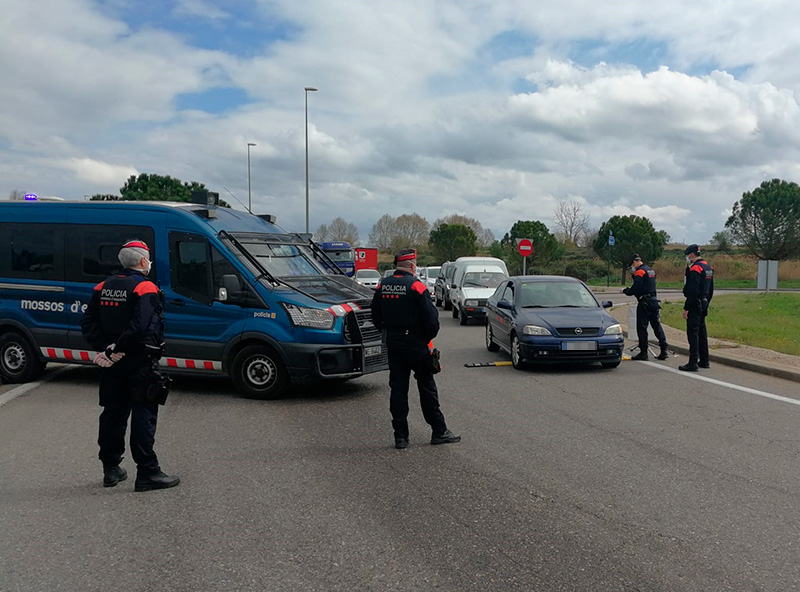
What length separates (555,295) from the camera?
1204 centimetres

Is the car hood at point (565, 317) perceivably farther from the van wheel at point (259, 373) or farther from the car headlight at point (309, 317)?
the van wheel at point (259, 373)

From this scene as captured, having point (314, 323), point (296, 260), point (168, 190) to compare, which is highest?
point (168, 190)

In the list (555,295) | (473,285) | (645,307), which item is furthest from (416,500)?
(473,285)

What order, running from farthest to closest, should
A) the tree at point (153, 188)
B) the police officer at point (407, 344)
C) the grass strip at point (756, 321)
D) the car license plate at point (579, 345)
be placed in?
the tree at point (153, 188) < the grass strip at point (756, 321) < the car license plate at point (579, 345) < the police officer at point (407, 344)

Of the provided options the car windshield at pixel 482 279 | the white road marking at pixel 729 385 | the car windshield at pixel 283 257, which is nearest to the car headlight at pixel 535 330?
the white road marking at pixel 729 385

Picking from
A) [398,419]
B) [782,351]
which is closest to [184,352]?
[398,419]

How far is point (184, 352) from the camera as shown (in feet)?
29.2

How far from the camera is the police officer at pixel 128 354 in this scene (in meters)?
5.09

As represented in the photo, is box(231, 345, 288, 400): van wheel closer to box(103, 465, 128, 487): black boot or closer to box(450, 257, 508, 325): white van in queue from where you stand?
box(103, 465, 128, 487): black boot

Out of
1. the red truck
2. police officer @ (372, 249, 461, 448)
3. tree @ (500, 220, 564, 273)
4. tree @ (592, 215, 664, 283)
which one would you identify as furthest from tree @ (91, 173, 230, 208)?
police officer @ (372, 249, 461, 448)

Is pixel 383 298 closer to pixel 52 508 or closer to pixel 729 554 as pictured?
pixel 52 508

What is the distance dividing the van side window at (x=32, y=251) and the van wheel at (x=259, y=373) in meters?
2.99

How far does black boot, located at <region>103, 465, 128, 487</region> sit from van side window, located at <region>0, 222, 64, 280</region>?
16.9ft

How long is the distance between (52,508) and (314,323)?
401 cm
